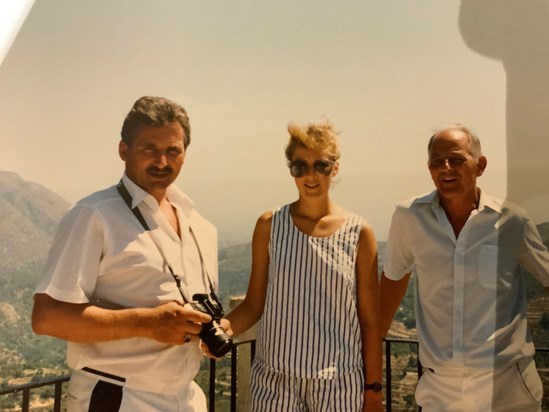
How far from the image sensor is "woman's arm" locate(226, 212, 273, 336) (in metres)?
1.76

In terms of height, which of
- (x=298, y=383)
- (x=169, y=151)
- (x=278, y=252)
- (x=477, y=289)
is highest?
(x=169, y=151)

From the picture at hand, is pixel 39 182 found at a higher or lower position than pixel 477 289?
higher

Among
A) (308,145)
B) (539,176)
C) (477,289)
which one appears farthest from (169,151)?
(539,176)

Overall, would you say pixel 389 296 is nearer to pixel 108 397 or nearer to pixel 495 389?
pixel 495 389

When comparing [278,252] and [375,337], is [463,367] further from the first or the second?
[278,252]

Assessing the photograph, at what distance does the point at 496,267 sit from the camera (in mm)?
1651

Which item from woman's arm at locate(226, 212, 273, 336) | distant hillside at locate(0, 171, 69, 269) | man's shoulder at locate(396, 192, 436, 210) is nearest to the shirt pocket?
man's shoulder at locate(396, 192, 436, 210)

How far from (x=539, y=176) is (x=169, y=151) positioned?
175cm

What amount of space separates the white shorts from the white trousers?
940mm

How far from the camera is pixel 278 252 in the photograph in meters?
1.69

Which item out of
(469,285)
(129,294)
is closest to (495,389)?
(469,285)

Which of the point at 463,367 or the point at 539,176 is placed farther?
the point at 539,176

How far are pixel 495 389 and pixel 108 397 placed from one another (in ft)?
4.06

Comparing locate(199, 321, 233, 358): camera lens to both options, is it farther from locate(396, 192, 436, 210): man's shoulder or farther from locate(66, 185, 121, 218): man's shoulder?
locate(396, 192, 436, 210): man's shoulder
